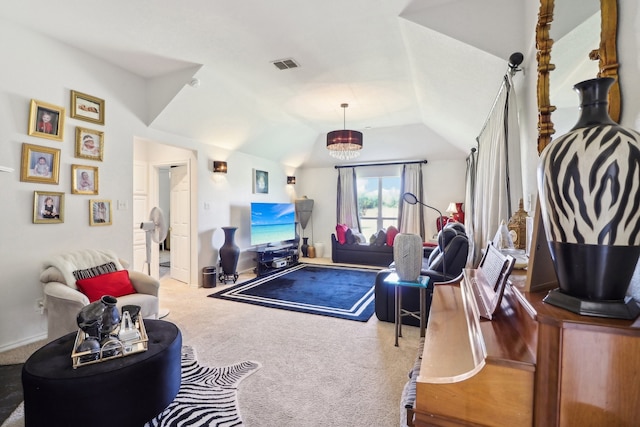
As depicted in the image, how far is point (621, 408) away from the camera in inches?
28.0

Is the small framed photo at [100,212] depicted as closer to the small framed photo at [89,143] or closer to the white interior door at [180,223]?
the small framed photo at [89,143]

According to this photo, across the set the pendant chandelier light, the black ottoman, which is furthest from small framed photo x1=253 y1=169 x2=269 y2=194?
the black ottoman

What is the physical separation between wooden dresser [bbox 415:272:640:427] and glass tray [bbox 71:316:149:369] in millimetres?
1557

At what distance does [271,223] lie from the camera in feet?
20.5

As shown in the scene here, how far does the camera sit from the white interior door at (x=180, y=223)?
4.96 metres

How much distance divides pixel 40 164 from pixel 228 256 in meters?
2.68

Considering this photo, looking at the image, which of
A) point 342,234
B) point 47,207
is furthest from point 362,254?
point 47,207

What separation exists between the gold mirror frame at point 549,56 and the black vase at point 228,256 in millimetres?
4412

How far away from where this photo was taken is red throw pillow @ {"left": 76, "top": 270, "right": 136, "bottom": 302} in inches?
105

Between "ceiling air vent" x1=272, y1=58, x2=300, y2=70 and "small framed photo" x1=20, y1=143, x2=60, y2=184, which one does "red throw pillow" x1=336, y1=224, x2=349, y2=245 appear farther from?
"small framed photo" x1=20, y1=143, x2=60, y2=184

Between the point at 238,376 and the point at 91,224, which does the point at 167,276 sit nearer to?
the point at 91,224

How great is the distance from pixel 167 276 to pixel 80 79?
3.48 meters

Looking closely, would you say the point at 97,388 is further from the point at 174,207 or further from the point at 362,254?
the point at 362,254

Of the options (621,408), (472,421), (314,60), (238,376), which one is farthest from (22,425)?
(314,60)
